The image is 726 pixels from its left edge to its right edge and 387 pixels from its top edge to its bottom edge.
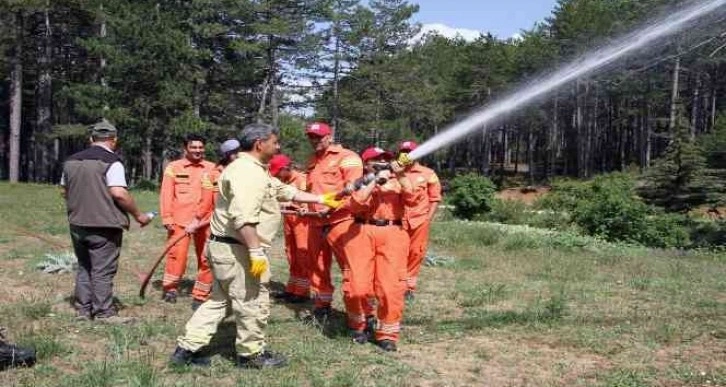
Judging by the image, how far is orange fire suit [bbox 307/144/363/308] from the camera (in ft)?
20.9

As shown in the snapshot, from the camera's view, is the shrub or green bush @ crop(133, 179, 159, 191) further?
green bush @ crop(133, 179, 159, 191)

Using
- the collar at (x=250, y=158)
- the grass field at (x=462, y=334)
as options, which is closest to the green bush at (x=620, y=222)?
the grass field at (x=462, y=334)

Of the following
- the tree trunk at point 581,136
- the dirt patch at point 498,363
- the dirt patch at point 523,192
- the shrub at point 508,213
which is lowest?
the dirt patch at point 498,363

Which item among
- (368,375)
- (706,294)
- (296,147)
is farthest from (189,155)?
(296,147)

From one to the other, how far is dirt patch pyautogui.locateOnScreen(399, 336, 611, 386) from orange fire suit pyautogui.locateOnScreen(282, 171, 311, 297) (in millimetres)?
2294

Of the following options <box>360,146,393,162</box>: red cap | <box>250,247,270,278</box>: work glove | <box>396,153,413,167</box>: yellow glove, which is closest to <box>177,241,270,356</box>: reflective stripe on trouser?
<box>250,247,270,278</box>: work glove

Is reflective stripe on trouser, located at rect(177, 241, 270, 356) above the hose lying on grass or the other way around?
above

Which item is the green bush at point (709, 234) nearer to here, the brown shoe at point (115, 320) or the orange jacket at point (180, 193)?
the orange jacket at point (180, 193)

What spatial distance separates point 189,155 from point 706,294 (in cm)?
694

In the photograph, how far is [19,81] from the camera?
1400 inches

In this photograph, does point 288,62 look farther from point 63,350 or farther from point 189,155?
point 63,350

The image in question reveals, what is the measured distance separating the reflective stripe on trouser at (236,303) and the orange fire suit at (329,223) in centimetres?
120

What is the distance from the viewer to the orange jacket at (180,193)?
25.3 feet

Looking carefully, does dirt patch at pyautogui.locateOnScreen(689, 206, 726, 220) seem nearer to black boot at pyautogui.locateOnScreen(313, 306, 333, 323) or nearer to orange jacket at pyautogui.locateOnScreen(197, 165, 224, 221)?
black boot at pyautogui.locateOnScreen(313, 306, 333, 323)
